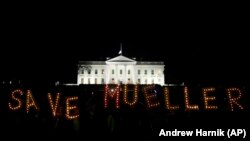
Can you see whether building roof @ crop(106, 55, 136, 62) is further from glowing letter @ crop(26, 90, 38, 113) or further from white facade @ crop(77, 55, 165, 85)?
glowing letter @ crop(26, 90, 38, 113)

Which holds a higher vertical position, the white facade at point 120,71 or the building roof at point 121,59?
the building roof at point 121,59

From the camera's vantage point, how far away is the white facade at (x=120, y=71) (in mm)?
61156

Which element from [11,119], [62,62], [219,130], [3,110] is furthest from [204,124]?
[62,62]

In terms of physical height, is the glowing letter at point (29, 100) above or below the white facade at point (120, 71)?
below

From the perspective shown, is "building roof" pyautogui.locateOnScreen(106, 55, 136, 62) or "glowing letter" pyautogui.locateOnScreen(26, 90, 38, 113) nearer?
"glowing letter" pyautogui.locateOnScreen(26, 90, 38, 113)

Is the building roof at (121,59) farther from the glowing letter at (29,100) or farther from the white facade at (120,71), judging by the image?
the glowing letter at (29,100)

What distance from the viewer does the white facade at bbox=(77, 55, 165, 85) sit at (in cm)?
6116

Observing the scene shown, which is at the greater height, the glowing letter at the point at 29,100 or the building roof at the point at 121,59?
the building roof at the point at 121,59

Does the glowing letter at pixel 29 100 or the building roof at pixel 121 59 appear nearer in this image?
the glowing letter at pixel 29 100

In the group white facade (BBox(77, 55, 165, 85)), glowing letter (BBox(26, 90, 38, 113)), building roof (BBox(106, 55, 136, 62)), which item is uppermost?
building roof (BBox(106, 55, 136, 62))

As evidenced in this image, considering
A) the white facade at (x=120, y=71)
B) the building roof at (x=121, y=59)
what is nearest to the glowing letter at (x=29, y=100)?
the white facade at (x=120, y=71)

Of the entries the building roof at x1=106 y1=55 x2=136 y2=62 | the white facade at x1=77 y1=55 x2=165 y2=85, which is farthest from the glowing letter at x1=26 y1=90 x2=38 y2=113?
the building roof at x1=106 y1=55 x2=136 y2=62

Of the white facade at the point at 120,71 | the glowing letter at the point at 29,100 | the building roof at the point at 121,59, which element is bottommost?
the glowing letter at the point at 29,100

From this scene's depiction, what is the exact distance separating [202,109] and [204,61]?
24298 mm
